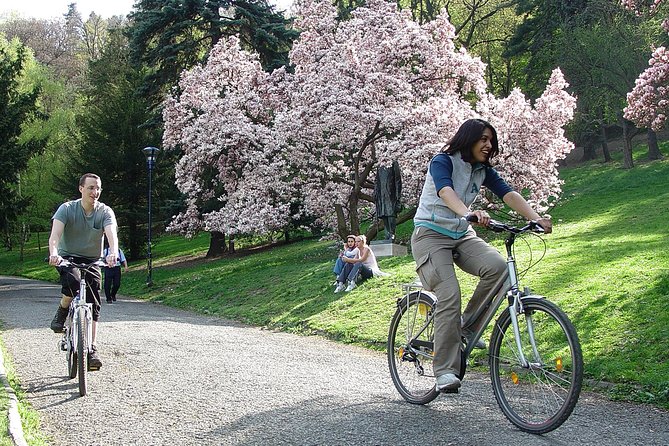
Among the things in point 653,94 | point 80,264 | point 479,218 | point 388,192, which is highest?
point 653,94

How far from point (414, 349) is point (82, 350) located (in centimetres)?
293

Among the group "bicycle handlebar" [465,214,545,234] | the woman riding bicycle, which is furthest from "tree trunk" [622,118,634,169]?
"bicycle handlebar" [465,214,545,234]

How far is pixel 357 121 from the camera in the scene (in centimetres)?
2053

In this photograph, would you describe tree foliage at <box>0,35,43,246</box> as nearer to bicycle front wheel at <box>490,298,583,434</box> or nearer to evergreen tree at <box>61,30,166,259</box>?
evergreen tree at <box>61,30,166,259</box>

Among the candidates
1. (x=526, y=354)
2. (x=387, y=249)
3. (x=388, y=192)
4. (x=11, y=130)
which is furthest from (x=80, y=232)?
(x=11, y=130)

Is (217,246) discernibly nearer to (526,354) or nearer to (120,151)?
(120,151)

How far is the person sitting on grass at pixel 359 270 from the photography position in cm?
1458

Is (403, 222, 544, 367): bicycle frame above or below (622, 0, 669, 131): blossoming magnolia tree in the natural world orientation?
below

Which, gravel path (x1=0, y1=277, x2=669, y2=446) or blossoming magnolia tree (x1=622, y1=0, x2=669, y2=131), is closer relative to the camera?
gravel path (x1=0, y1=277, x2=669, y2=446)

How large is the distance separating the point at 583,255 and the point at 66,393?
9.54 meters

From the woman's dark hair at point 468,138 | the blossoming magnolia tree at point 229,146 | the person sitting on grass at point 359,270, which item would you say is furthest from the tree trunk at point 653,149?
the woman's dark hair at point 468,138

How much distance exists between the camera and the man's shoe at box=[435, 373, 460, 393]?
4.96 metres

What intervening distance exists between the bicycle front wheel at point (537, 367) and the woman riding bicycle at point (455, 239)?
0.27 metres

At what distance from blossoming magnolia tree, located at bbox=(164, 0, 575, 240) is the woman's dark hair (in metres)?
14.4
